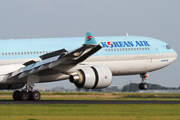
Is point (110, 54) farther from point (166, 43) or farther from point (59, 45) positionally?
point (166, 43)

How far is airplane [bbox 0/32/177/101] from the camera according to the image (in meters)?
26.0

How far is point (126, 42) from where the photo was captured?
3384 cm

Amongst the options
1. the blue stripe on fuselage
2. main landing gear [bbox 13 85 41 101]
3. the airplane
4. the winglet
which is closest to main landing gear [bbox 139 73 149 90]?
the airplane

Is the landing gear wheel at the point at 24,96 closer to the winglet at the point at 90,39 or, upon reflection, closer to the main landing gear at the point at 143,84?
the winglet at the point at 90,39

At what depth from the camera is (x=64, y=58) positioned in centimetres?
2516

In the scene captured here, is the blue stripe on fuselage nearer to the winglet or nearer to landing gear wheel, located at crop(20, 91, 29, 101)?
landing gear wheel, located at crop(20, 91, 29, 101)

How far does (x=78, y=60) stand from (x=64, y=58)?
158cm


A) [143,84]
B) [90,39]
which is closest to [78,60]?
[90,39]

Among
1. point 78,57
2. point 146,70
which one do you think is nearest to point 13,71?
point 78,57

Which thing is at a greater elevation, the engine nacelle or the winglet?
the winglet

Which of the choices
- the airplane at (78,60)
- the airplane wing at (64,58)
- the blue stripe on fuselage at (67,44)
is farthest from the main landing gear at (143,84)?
the airplane wing at (64,58)

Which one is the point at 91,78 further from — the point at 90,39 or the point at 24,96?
the point at 24,96

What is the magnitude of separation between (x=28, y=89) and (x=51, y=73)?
7.77ft
